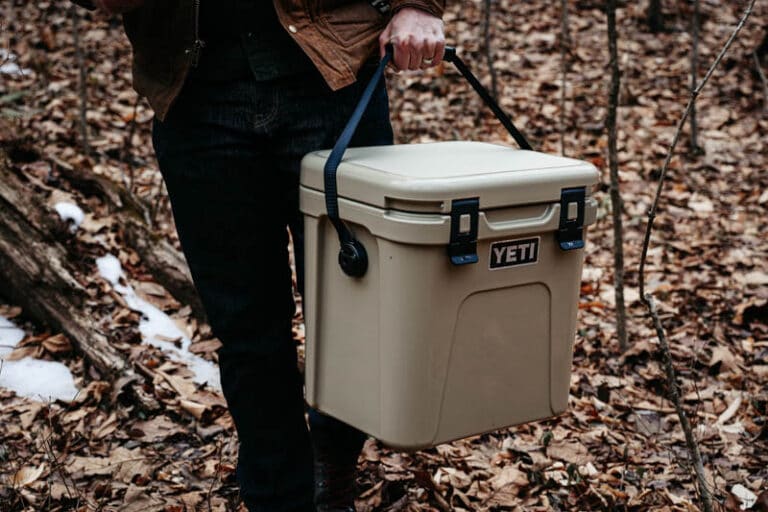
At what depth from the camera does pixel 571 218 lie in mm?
1871

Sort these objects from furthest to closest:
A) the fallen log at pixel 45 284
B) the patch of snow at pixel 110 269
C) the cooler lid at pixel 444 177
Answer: the patch of snow at pixel 110 269 → the fallen log at pixel 45 284 → the cooler lid at pixel 444 177

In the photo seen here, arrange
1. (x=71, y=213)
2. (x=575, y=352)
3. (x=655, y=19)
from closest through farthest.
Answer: (x=575, y=352) < (x=71, y=213) < (x=655, y=19)

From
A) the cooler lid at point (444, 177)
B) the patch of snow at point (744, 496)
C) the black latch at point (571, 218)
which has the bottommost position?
the patch of snow at point (744, 496)

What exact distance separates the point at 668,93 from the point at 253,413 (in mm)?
6000

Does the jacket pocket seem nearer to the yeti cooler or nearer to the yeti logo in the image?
the yeti cooler

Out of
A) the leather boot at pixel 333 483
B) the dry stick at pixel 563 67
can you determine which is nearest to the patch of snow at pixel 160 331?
the leather boot at pixel 333 483


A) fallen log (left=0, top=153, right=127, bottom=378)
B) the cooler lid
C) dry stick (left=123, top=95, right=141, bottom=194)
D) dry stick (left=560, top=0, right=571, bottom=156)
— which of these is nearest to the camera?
the cooler lid

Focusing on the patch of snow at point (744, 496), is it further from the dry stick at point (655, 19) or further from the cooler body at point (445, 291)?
the dry stick at point (655, 19)

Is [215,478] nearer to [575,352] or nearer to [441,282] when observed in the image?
[441,282]

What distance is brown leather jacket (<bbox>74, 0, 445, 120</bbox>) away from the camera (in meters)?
1.92

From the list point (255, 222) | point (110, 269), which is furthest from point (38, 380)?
point (255, 222)

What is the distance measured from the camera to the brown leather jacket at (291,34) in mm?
1916

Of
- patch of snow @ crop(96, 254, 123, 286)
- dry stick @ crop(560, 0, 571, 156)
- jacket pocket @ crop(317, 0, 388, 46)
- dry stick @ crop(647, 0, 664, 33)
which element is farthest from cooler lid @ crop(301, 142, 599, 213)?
dry stick @ crop(647, 0, 664, 33)

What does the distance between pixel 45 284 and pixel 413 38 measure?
2088mm
